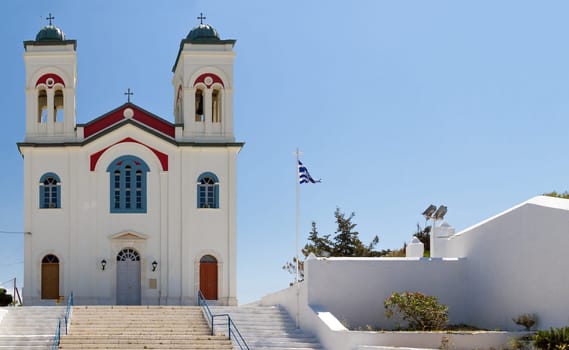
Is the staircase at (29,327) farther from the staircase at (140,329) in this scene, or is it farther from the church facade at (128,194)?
the church facade at (128,194)

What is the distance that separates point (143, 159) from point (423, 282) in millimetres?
13579

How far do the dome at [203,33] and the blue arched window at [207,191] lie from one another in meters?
5.77

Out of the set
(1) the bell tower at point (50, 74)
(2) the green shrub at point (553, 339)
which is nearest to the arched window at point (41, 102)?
(1) the bell tower at point (50, 74)

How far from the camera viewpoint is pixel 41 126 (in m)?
39.3

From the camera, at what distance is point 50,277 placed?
38.1m

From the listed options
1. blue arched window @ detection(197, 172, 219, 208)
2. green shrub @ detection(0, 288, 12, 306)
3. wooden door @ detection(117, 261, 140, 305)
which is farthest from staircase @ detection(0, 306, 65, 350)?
blue arched window @ detection(197, 172, 219, 208)

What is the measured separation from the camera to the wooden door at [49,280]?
37938 mm

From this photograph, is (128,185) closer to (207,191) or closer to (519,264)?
(207,191)

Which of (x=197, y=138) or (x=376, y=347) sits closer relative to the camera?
(x=376, y=347)

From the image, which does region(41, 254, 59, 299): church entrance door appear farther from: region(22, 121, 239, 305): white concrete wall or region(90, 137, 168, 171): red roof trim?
region(90, 137, 168, 171): red roof trim

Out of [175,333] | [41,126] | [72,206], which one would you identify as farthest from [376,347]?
[41,126]

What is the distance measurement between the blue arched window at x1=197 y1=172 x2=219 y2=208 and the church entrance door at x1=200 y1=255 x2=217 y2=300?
2166mm

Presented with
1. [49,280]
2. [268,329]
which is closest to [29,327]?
[49,280]

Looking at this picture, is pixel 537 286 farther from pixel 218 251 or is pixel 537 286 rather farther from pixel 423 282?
pixel 218 251
